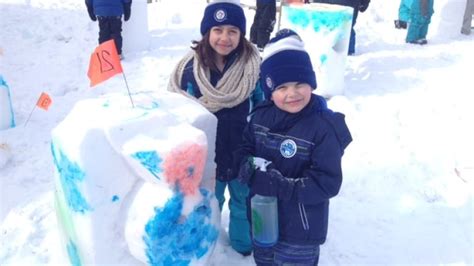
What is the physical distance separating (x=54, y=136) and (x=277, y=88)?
39.8 inches

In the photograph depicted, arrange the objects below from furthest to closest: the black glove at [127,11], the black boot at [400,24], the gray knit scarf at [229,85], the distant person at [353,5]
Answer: the black boot at [400,24] → the distant person at [353,5] → the black glove at [127,11] → the gray knit scarf at [229,85]

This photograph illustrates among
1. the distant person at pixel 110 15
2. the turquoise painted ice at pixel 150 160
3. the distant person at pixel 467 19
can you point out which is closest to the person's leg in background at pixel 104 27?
the distant person at pixel 110 15

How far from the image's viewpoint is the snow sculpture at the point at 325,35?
16.4 feet

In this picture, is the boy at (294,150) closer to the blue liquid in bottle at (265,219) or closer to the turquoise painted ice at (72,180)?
the blue liquid in bottle at (265,219)

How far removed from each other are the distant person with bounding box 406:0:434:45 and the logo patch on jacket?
6.65m

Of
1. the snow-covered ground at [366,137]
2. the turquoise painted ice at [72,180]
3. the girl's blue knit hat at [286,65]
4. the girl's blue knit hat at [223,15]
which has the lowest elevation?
the snow-covered ground at [366,137]

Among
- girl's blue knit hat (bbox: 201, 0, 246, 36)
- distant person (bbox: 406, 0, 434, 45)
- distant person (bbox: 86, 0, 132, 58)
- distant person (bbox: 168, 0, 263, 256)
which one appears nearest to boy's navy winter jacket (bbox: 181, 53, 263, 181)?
distant person (bbox: 168, 0, 263, 256)

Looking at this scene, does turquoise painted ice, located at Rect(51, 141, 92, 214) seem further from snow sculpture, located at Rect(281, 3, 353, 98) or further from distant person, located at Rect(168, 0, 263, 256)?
snow sculpture, located at Rect(281, 3, 353, 98)

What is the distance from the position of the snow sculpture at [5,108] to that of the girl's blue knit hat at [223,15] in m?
2.66

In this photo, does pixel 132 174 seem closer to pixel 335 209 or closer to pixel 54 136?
pixel 54 136

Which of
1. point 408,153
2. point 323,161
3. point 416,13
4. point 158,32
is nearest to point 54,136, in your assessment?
point 323,161

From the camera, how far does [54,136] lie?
2092mm

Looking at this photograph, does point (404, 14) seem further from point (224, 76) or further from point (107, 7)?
point (224, 76)

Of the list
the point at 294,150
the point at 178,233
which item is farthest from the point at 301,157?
the point at 178,233
